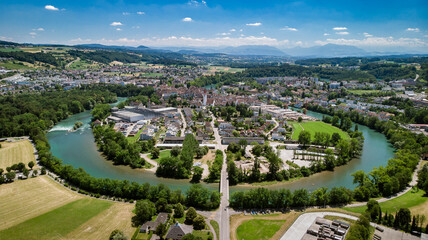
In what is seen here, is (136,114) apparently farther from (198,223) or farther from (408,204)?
(408,204)

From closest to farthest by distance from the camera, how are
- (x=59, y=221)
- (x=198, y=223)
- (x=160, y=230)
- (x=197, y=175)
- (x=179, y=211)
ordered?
(x=160, y=230)
(x=198, y=223)
(x=59, y=221)
(x=179, y=211)
(x=197, y=175)

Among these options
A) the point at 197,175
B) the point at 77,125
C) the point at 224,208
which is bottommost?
the point at 77,125

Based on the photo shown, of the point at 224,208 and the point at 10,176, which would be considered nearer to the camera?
the point at 224,208

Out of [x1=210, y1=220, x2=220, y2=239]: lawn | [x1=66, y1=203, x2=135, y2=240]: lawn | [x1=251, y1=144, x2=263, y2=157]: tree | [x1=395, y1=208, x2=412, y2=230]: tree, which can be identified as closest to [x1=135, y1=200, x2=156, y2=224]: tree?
[x1=66, y1=203, x2=135, y2=240]: lawn

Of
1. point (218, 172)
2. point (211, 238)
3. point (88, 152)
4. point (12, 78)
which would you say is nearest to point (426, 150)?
point (218, 172)

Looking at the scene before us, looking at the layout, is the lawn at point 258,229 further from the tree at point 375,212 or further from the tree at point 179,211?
the tree at point 375,212

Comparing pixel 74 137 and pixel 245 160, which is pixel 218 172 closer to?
pixel 245 160

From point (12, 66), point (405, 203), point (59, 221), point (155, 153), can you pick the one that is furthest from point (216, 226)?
point (12, 66)

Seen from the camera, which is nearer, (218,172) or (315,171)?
(218,172)
